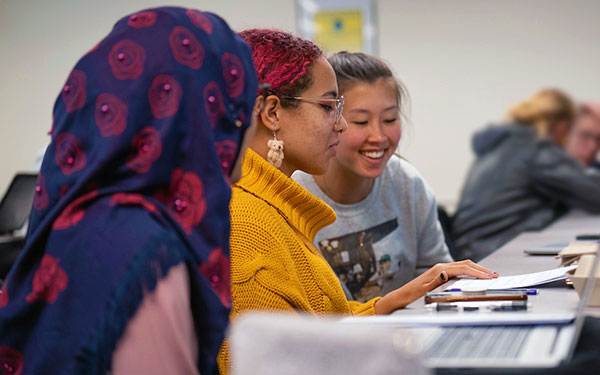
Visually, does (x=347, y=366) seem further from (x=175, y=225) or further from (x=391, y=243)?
(x=391, y=243)

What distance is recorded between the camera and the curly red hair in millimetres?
1421

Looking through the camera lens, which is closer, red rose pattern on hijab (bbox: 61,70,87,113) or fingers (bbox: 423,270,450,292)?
red rose pattern on hijab (bbox: 61,70,87,113)

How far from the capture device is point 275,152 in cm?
142

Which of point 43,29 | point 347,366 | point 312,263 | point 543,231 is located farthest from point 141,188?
point 43,29

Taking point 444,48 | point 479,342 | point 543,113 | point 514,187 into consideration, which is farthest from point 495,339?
point 444,48

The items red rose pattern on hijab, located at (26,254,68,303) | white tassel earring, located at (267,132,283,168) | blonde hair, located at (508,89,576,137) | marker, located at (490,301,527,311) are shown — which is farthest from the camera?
blonde hair, located at (508,89,576,137)

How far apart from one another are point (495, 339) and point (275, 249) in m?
0.54

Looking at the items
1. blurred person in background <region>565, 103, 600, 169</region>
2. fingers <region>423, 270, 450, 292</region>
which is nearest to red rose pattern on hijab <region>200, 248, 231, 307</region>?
fingers <region>423, 270, 450, 292</region>

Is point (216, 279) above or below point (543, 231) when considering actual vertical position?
above

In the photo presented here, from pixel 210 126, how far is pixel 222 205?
0.34ft

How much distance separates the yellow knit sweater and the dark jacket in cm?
190

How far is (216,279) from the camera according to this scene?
0.89 m

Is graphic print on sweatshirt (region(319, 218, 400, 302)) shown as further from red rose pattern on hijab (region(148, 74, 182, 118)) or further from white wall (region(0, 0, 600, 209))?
white wall (region(0, 0, 600, 209))

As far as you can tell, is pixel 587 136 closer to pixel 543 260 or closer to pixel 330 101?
pixel 543 260
